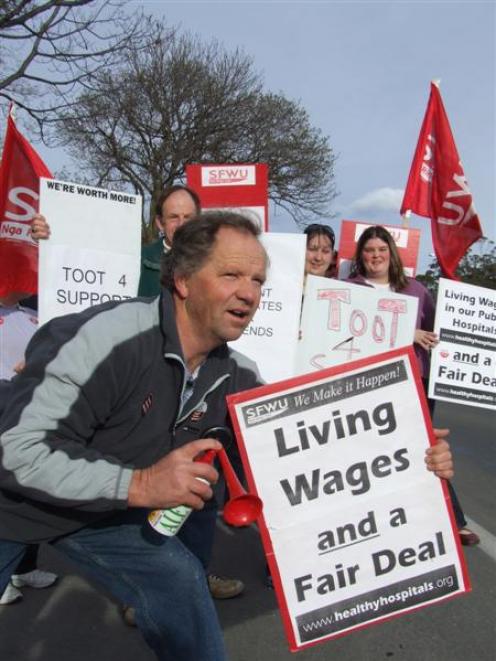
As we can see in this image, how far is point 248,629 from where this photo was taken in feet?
9.73

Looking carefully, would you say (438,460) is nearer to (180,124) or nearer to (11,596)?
(11,596)

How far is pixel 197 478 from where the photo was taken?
1.63m

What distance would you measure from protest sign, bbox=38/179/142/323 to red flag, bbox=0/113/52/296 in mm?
356

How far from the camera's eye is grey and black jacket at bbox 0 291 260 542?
1.59 meters

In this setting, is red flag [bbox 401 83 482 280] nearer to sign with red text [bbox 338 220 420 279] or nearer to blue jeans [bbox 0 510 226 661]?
sign with red text [bbox 338 220 420 279]

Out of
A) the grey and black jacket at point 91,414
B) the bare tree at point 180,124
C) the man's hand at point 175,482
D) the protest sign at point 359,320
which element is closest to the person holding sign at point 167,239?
the protest sign at point 359,320

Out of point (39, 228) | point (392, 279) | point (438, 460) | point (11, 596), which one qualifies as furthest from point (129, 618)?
point (392, 279)

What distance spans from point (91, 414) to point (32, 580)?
209cm

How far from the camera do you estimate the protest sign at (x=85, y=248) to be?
3.44m

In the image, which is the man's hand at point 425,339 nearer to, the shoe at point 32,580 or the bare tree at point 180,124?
the shoe at point 32,580

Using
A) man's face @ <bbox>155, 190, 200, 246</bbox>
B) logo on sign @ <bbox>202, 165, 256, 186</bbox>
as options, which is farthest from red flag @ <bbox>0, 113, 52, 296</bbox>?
logo on sign @ <bbox>202, 165, 256, 186</bbox>

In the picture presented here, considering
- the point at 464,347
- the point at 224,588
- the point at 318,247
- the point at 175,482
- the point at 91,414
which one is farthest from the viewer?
the point at 318,247

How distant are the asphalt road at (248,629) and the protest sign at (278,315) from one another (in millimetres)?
1241

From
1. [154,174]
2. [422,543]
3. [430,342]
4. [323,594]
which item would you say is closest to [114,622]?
[323,594]
